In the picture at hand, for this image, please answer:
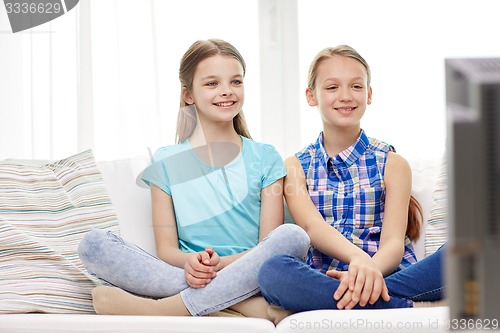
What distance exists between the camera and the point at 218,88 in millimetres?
1986

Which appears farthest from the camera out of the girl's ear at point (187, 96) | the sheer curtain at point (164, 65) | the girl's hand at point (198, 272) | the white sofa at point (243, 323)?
the sheer curtain at point (164, 65)

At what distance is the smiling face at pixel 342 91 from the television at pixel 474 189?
4.44ft

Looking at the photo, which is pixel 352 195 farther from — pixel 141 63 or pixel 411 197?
pixel 141 63

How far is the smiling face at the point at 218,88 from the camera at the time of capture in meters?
1.98

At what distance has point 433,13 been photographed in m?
2.58

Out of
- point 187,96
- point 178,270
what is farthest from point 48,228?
point 187,96

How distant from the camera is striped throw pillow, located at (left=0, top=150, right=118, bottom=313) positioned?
164cm

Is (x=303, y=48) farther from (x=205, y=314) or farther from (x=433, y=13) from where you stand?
(x=205, y=314)

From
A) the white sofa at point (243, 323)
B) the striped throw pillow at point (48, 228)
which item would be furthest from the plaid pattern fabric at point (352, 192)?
the striped throw pillow at point (48, 228)

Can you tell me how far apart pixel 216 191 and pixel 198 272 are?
44 centimetres

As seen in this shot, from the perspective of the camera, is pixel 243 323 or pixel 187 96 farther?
pixel 187 96

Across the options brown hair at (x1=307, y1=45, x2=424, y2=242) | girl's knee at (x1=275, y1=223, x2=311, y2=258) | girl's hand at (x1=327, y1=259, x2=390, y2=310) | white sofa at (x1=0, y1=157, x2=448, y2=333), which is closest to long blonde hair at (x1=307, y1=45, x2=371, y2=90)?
brown hair at (x1=307, y1=45, x2=424, y2=242)

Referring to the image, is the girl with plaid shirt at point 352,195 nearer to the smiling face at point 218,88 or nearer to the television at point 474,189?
the smiling face at point 218,88

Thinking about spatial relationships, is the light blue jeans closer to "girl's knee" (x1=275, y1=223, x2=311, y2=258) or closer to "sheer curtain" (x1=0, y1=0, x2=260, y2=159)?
"girl's knee" (x1=275, y1=223, x2=311, y2=258)
